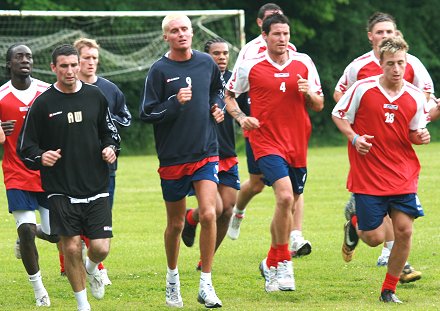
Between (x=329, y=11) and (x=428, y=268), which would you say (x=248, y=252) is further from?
(x=329, y=11)

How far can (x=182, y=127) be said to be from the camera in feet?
29.8

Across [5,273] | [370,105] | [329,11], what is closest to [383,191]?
[370,105]

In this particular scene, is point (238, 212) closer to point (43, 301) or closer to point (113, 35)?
point (43, 301)

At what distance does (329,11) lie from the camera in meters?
37.9

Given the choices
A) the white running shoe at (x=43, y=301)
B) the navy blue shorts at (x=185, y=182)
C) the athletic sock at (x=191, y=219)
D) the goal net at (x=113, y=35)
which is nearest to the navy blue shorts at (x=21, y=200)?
the white running shoe at (x=43, y=301)

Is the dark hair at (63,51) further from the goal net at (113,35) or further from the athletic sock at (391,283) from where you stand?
the goal net at (113,35)

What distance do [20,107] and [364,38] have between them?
30526 millimetres

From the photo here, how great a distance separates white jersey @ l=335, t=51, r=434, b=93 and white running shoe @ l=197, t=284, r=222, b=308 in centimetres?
263

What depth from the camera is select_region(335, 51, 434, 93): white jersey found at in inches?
402

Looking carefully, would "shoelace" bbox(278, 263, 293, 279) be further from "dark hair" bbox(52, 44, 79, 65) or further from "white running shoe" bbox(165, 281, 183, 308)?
"dark hair" bbox(52, 44, 79, 65)

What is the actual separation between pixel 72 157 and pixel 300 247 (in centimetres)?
396

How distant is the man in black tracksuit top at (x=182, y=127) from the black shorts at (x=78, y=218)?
83 cm

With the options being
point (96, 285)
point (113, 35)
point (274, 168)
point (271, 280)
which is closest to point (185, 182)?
point (274, 168)

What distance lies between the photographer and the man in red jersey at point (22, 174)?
952 centimetres
